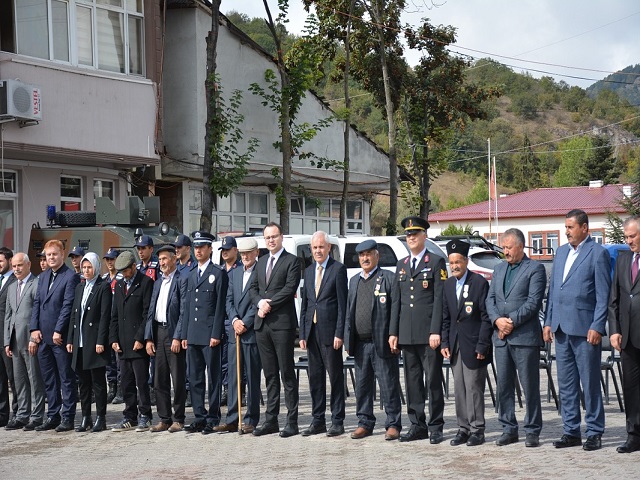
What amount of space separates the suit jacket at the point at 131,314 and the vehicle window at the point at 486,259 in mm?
14478

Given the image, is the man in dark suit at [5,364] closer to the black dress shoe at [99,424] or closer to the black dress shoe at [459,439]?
the black dress shoe at [99,424]

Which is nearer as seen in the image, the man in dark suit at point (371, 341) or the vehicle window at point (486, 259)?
the man in dark suit at point (371, 341)

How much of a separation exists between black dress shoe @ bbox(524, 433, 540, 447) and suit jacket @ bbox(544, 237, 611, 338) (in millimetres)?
1015

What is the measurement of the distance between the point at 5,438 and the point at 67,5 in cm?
1153

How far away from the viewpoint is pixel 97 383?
37.3ft

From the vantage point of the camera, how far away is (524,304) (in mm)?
9312

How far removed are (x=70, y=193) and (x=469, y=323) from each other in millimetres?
13635

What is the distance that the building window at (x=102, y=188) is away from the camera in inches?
859

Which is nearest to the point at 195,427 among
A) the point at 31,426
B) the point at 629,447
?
the point at 31,426

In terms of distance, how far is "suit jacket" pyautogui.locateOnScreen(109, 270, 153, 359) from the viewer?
1124 centimetres

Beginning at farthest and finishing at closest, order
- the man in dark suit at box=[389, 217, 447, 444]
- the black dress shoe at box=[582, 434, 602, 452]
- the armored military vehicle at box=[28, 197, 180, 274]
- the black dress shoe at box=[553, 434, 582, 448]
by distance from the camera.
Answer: the armored military vehicle at box=[28, 197, 180, 274] < the man in dark suit at box=[389, 217, 447, 444] < the black dress shoe at box=[553, 434, 582, 448] < the black dress shoe at box=[582, 434, 602, 452]

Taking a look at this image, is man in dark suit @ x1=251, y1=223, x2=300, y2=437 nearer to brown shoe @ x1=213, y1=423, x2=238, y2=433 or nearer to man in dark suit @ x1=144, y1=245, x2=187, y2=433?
brown shoe @ x1=213, y1=423, x2=238, y2=433

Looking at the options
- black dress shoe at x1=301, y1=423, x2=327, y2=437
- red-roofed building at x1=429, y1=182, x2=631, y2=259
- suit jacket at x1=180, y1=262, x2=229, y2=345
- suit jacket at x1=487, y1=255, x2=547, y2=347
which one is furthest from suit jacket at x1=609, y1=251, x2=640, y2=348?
red-roofed building at x1=429, y1=182, x2=631, y2=259

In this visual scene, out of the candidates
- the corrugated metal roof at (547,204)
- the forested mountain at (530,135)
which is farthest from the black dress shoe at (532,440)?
the corrugated metal roof at (547,204)
